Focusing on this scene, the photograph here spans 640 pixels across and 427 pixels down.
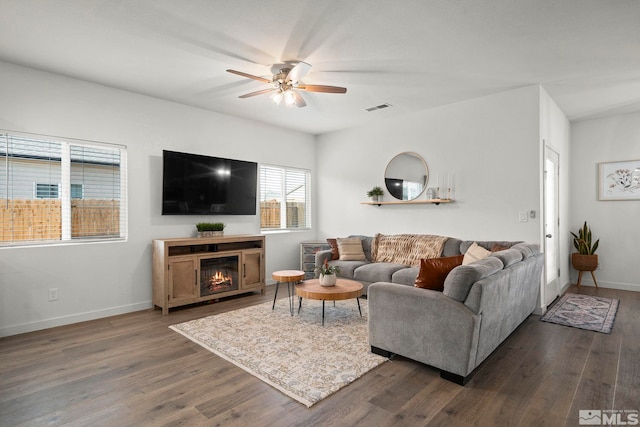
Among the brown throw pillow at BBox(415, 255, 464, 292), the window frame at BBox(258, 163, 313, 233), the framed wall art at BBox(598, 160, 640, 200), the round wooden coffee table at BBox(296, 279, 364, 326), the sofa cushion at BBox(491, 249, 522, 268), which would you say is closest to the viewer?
the brown throw pillow at BBox(415, 255, 464, 292)

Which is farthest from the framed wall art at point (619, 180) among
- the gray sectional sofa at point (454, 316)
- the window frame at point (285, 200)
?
the window frame at point (285, 200)

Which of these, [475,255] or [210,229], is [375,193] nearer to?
[475,255]

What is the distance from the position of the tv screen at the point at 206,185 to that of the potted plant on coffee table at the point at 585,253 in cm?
517

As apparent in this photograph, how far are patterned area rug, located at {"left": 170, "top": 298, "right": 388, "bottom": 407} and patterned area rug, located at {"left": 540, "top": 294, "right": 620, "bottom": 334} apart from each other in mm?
2240

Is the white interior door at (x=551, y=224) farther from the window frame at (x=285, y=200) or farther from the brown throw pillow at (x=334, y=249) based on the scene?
the window frame at (x=285, y=200)

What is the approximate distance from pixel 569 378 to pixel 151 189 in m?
4.74

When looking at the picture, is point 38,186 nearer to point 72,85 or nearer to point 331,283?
point 72,85

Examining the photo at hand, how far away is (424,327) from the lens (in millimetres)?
2609

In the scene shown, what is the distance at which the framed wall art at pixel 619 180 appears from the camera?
527 centimetres

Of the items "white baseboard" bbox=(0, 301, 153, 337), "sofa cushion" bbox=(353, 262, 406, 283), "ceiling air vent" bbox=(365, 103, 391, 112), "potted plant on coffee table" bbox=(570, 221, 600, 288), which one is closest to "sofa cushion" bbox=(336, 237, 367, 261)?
"sofa cushion" bbox=(353, 262, 406, 283)

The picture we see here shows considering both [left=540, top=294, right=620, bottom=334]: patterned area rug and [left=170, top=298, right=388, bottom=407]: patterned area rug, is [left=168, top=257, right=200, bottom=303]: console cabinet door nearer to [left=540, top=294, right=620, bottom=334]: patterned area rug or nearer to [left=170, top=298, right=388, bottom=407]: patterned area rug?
[left=170, top=298, right=388, bottom=407]: patterned area rug

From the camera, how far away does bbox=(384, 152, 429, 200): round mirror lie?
528 cm

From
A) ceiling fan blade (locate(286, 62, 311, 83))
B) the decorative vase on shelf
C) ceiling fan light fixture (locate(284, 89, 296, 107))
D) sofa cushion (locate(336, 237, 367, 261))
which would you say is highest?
ceiling fan blade (locate(286, 62, 311, 83))

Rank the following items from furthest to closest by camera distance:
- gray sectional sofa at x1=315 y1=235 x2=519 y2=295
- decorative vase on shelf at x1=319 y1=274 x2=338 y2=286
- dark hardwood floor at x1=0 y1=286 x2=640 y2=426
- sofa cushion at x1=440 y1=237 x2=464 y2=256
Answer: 1. sofa cushion at x1=440 y1=237 x2=464 y2=256
2. gray sectional sofa at x1=315 y1=235 x2=519 y2=295
3. decorative vase on shelf at x1=319 y1=274 x2=338 y2=286
4. dark hardwood floor at x1=0 y1=286 x2=640 y2=426
